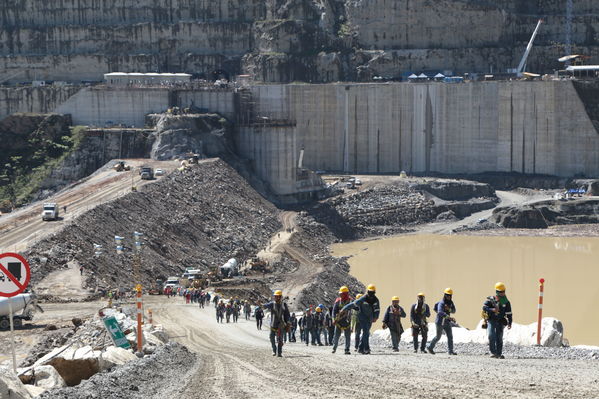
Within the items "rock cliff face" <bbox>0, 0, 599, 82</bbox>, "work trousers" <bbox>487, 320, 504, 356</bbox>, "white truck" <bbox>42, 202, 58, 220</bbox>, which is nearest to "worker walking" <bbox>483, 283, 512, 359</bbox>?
"work trousers" <bbox>487, 320, 504, 356</bbox>

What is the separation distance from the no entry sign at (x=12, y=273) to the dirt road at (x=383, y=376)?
3519mm

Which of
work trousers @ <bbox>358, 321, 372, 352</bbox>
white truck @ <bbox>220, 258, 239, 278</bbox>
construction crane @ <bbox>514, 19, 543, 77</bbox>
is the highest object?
construction crane @ <bbox>514, 19, 543, 77</bbox>

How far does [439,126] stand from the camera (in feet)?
348

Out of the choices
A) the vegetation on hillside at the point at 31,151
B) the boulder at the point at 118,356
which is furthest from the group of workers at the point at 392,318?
the vegetation on hillside at the point at 31,151

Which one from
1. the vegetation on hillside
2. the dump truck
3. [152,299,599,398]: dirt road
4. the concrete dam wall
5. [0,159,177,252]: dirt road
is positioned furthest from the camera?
the concrete dam wall

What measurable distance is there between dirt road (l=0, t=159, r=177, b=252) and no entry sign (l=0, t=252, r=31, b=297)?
3464cm

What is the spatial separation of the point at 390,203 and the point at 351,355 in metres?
67.4

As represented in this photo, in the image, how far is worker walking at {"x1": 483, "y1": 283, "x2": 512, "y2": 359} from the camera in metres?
24.9

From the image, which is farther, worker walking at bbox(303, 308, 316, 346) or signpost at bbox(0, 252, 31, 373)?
worker walking at bbox(303, 308, 316, 346)

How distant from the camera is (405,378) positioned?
20.9m

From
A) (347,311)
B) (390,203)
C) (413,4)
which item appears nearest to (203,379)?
(347,311)


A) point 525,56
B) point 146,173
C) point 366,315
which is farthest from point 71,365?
point 525,56

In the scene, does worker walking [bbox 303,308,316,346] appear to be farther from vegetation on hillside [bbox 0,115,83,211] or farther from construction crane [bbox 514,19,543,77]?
construction crane [bbox 514,19,543,77]

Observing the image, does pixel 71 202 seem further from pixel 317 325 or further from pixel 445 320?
pixel 445 320
